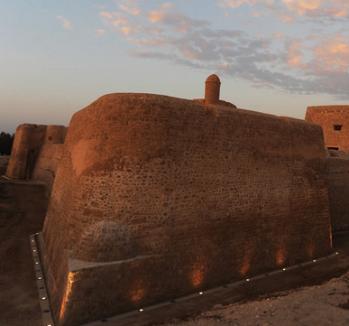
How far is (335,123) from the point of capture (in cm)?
2970

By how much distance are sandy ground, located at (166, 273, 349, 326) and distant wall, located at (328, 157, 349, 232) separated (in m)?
10.1

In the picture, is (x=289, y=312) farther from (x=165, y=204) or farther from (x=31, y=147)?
(x=31, y=147)

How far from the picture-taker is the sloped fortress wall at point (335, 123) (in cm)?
2927

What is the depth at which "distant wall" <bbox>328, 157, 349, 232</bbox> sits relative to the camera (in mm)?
20328

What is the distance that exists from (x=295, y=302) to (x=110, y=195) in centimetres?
598

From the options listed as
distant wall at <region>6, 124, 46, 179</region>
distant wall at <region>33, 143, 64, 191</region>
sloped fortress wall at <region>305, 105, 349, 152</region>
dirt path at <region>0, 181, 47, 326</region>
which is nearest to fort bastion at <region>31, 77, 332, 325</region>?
dirt path at <region>0, 181, 47, 326</region>

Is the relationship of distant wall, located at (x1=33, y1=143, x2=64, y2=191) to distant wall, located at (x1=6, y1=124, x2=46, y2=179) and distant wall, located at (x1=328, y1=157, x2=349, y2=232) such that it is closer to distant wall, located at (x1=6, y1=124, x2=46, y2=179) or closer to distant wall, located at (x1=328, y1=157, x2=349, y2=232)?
distant wall, located at (x1=6, y1=124, x2=46, y2=179)

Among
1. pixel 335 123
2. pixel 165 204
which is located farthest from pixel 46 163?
pixel 335 123

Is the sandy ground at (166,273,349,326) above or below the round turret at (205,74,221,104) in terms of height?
below

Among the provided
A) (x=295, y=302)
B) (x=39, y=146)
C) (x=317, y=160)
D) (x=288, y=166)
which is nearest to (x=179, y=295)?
(x=295, y=302)

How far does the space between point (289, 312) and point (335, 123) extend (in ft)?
77.9

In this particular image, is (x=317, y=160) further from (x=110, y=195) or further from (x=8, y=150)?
(x=8, y=150)

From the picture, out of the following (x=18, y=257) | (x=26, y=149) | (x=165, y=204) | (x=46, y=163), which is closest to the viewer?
(x=165, y=204)

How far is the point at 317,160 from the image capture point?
56.6 ft
